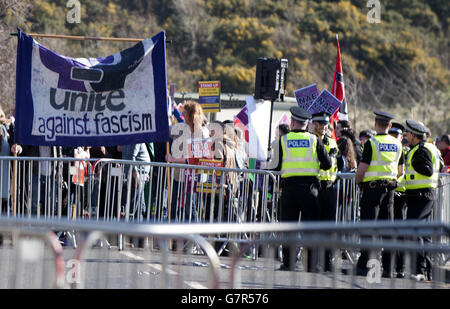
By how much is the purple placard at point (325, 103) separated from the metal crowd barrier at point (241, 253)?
7.17 m

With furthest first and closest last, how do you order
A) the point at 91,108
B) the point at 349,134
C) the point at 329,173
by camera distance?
the point at 349,134
the point at 91,108
the point at 329,173

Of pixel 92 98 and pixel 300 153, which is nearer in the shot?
pixel 300 153

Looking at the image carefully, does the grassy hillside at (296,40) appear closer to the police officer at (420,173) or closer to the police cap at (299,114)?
the police officer at (420,173)

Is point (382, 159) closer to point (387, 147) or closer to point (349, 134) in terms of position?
point (387, 147)

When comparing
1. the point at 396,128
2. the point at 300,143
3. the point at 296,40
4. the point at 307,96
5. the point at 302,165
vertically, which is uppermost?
the point at 296,40

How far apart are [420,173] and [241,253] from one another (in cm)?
565

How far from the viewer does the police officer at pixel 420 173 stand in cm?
993

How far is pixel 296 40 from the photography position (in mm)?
59312

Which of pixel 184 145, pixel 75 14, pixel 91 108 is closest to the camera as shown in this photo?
pixel 91 108

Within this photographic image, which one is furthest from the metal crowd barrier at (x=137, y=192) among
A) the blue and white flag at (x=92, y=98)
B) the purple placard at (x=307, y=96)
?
the purple placard at (x=307, y=96)

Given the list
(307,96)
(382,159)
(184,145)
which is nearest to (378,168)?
(382,159)

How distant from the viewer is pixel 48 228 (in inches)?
198

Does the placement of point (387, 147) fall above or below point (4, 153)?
above

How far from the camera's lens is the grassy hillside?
53.5 m
